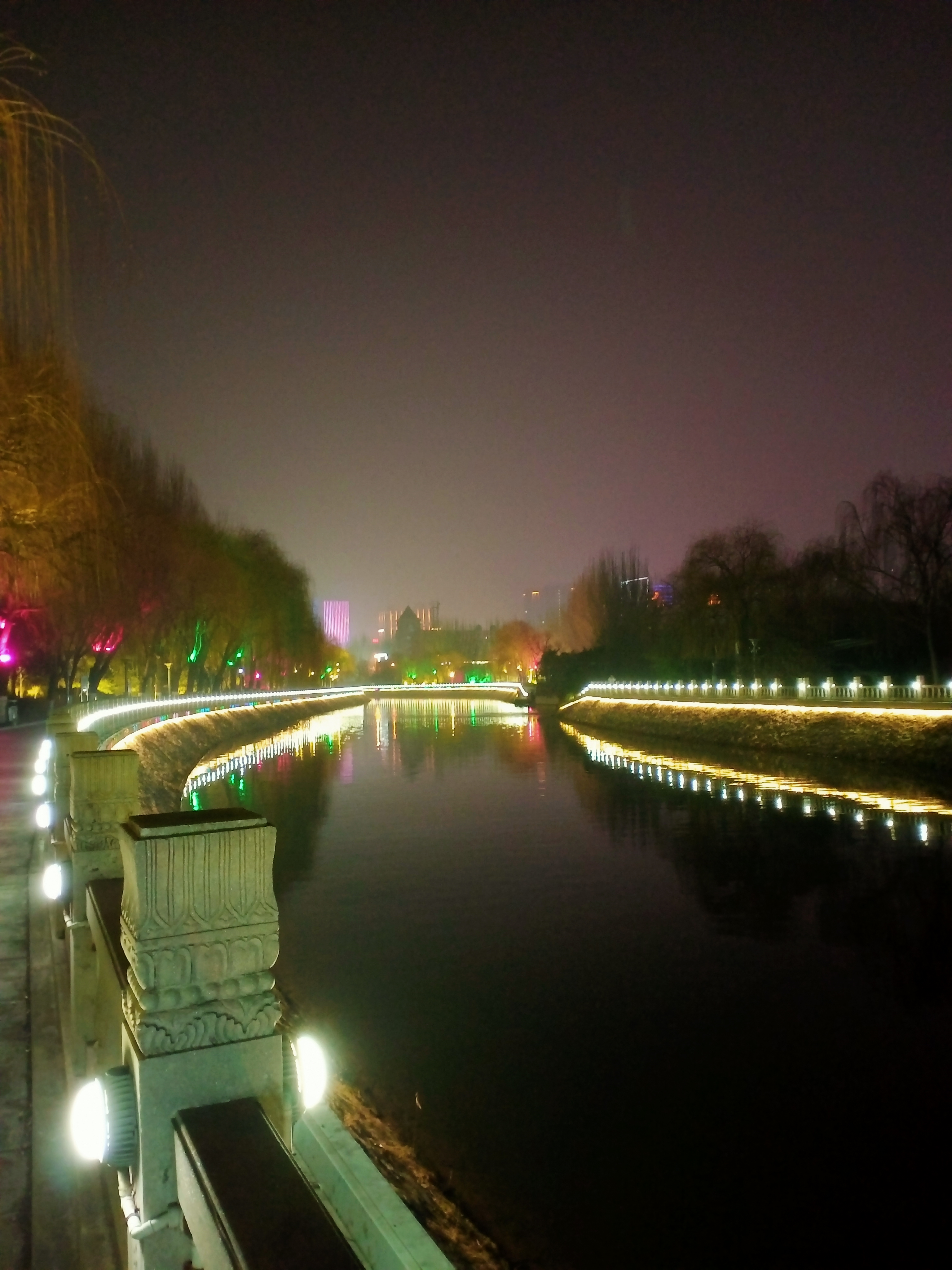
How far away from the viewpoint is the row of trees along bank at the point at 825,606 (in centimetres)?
3638

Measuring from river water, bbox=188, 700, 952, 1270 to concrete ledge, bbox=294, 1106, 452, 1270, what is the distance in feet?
4.50

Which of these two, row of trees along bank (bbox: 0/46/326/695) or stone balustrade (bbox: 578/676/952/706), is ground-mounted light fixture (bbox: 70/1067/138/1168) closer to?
row of trees along bank (bbox: 0/46/326/695)

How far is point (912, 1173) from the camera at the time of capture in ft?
24.0

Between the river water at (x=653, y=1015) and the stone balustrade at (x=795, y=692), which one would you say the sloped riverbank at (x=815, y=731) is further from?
the river water at (x=653, y=1015)

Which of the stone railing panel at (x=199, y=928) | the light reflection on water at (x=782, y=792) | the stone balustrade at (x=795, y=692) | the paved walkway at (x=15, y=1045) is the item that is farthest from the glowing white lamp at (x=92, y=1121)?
the stone balustrade at (x=795, y=692)

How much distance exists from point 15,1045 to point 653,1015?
677 cm

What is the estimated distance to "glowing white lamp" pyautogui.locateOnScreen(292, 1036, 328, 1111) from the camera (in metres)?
4.70

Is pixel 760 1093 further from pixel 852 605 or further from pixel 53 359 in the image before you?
pixel 852 605

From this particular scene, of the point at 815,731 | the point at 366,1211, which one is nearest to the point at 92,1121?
the point at 366,1211

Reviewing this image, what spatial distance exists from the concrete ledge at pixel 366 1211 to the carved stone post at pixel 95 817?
1.41 meters

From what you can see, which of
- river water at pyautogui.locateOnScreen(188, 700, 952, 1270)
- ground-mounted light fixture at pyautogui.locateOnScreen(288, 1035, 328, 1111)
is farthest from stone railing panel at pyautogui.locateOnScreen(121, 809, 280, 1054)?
river water at pyautogui.locateOnScreen(188, 700, 952, 1270)

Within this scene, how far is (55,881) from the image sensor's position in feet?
25.0

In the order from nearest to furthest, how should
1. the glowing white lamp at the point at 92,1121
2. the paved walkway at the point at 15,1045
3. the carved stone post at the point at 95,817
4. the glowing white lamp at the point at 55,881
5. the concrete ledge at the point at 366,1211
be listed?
the glowing white lamp at the point at 92,1121 → the paved walkway at the point at 15,1045 → the concrete ledge at the point at 366,1211 → the carved stone post at the point at 95,817 → the glowing white lamp at the point at 55,881

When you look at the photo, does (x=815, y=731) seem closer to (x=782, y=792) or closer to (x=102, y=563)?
(x=782, y=792)
